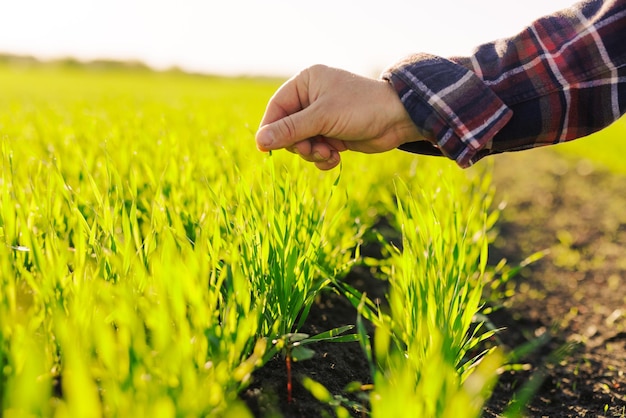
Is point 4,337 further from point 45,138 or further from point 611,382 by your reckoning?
point 45,138

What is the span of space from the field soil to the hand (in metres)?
0.54

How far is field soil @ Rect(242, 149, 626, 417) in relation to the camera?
1.57 meters

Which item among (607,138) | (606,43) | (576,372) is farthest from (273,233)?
(607,138)

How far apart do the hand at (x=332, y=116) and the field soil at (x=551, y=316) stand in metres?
0.54

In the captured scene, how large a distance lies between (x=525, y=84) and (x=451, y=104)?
0.75 ft

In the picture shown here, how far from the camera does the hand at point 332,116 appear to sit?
179cm

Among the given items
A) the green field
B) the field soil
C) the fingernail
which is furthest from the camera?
the fingernail

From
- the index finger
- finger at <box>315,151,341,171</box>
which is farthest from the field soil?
the index finger

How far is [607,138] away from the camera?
32.3 ft

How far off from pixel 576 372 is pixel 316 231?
1.10m

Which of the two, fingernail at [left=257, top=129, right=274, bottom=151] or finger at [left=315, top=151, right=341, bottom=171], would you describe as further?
finger at [left=315, top=151, right=341, bottom=171]

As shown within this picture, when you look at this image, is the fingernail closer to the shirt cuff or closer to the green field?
the green field

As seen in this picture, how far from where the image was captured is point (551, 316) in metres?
2.88

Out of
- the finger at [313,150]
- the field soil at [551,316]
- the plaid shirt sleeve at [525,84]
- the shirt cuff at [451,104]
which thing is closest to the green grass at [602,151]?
the field soil at [551,316]
